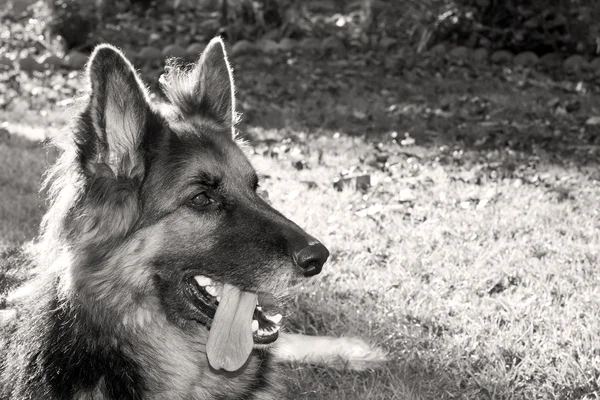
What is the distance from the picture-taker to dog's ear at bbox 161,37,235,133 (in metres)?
3.97

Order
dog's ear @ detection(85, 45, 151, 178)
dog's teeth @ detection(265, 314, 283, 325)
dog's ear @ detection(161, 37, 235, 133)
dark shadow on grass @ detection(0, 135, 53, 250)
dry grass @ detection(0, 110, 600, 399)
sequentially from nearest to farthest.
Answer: dog's ear @ detection(85, 45, 151, 178)
dog's teeth @ detection(265, 314, 283, 325)
dog's ear @ detection(161, 37, 235, 133)
dry grass @ detection(0, 110, 600, 399)
dark shadow on grass @ detection(0, 135, 53, 250)

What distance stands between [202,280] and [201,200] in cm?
39

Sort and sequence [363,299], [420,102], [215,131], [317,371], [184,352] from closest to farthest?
[184,352], [215,131], [317,371], [363,299], [420,102]

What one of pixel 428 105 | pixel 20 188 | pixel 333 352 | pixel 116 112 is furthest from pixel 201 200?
pixel 428 105

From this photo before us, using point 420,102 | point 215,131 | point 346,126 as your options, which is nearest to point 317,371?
point 215,131

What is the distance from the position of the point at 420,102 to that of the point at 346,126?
1937 millimetres

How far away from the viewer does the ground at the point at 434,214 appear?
14.3 feet

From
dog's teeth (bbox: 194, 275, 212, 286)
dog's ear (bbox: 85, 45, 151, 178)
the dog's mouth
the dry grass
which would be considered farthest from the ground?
dog's teeth (bbox: 194, 275, 212, 286)

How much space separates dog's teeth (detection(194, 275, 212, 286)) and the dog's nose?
45 cm

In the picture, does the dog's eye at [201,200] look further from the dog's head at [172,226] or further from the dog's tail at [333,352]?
the dog's tail at [333,352]

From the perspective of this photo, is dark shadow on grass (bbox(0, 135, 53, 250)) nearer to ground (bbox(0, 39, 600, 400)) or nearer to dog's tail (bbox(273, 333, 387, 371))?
ground (bbox(0, 39, 600, 400))

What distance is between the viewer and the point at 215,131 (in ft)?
12.6

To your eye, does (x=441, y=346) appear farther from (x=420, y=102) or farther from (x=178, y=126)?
(x=420, y=102)

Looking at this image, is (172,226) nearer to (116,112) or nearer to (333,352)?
(116,112)
